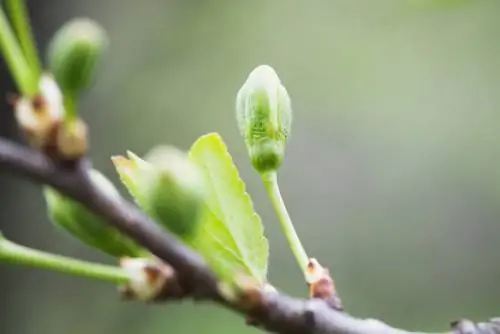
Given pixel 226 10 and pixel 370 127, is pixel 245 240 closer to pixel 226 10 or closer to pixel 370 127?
pixel 370 127

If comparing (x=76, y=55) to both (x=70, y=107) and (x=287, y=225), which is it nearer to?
(x=70, y=107)

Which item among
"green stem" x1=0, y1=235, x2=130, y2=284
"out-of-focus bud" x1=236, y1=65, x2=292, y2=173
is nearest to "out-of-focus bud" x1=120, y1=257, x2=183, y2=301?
"green stem" x1=0, y1=235, x2=130, y2=284

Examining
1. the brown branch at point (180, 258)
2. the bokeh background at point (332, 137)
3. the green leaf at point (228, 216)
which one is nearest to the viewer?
the brown branch at point (180, 258)

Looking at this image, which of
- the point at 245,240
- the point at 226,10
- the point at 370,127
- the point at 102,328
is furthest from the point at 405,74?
the point at 245,240

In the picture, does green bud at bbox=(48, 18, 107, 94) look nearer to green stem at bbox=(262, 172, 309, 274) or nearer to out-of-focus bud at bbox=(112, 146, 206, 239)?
out-of-focus bud at bbox=(112, 146, 206, 239)

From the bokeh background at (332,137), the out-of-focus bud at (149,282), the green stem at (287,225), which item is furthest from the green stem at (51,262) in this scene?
the bokeh background at (332,137)

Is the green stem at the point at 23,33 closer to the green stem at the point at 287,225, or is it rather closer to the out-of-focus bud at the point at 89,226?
the out-of-focus bud at the point at 89,226
